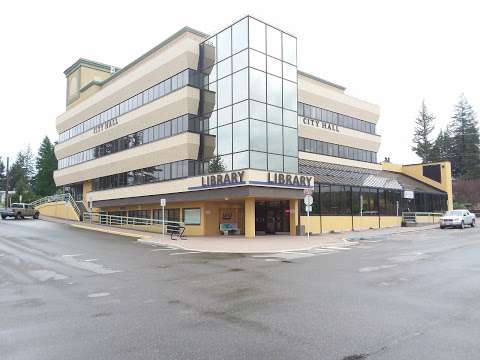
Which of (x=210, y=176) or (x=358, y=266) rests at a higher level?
(x=210, y=176)

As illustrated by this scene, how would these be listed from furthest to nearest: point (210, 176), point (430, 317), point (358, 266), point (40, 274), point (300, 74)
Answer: point (300, 74) < point (210, 176) < point (358, 266) < point (40, 274) < point (430, 317)

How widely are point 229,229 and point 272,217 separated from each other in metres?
3.86

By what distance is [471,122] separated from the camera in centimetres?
8538

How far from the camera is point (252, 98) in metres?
29.1

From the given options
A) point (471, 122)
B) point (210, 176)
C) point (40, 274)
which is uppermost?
point (471, 122)

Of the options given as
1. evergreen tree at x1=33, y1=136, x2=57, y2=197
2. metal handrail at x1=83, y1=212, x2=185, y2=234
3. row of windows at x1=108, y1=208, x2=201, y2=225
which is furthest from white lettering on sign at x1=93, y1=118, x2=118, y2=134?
evergreen tree at x1=33, y1=136, x2=57, y2=197

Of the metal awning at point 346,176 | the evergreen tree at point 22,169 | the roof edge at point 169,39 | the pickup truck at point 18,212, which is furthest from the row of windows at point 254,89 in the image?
the evergreen tree at point 22,169

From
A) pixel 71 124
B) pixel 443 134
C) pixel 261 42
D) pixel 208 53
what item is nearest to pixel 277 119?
pixel 261 42

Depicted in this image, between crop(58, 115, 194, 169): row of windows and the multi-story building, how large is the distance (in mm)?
122

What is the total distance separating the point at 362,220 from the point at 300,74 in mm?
15820

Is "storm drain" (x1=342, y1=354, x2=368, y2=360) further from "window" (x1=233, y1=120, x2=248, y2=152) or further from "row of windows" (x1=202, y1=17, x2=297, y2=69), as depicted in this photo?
"row of windows" (x1=202, y1=17, x2=297, y2=69)

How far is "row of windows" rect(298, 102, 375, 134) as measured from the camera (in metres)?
40.8

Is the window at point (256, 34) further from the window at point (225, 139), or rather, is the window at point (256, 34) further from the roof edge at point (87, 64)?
the roof edge at point (87, 64)

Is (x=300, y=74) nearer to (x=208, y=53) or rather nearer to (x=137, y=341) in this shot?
(x=208, y=53)
